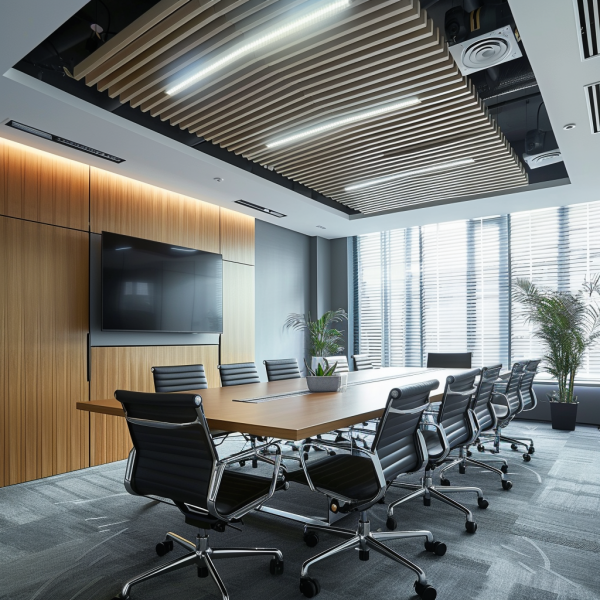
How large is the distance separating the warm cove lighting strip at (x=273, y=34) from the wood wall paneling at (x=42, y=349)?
232cm

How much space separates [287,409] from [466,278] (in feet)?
20.1

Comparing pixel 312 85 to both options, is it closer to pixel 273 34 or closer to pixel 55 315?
pixel 273 34

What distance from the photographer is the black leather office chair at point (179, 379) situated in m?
4.04

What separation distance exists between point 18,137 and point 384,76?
324 centimetres

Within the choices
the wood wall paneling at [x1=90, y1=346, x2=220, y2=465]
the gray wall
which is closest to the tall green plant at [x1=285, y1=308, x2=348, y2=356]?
the gray wall

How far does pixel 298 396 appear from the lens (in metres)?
3.63

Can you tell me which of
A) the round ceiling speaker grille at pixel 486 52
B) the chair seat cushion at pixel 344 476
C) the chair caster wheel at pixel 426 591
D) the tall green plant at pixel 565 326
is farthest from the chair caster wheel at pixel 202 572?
the tall green plant at pixel 565 326

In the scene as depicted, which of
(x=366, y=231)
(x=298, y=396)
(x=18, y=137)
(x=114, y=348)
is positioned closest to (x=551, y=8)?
(x=298, y=396)

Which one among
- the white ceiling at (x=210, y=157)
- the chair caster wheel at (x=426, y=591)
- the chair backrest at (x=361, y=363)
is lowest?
the chair caster wheel at (x=426, y=591)

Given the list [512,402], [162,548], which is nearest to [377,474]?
[162,548]

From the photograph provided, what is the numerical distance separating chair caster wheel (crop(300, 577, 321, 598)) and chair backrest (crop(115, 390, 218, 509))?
26.9 inches

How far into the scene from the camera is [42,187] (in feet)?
15.6

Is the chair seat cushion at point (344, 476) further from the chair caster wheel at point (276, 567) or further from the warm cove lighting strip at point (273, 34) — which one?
the warm cove lighting strip at point (273, 34)

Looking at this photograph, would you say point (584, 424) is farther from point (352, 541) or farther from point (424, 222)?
point (352, 541)
